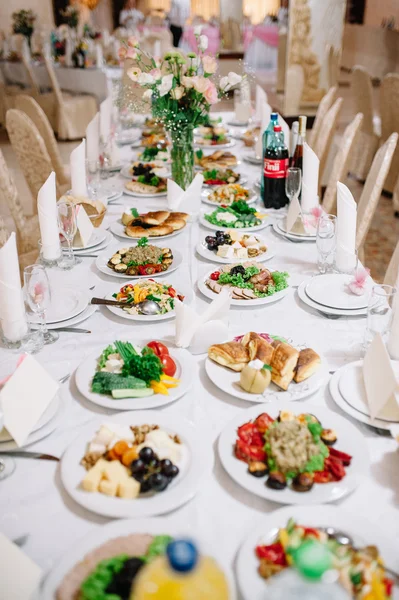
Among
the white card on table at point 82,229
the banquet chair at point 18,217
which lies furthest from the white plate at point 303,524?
the banquet chair at point 18,217

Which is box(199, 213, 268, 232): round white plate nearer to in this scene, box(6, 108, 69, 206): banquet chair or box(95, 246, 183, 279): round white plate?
box(95, 246, 183, 279): round white plate

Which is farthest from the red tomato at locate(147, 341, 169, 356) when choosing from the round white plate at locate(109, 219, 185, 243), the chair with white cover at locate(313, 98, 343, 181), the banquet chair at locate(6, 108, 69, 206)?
the chair with white cover at locate(313, 98, 343, 181)

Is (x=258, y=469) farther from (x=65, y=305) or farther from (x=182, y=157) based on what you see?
(x=182, y=157)

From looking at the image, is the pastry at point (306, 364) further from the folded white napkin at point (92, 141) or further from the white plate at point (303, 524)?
the folded white napkin at point (92, 141)

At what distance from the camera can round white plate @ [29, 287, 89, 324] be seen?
1.51m

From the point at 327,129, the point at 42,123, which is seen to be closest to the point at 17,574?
the point at 327,129

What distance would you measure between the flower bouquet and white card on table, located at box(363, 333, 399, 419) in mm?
1370

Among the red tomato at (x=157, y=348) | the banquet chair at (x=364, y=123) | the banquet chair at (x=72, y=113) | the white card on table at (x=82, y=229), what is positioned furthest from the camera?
the banquet chair at (x=72, y=113)

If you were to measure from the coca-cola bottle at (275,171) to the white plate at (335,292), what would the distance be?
704mm

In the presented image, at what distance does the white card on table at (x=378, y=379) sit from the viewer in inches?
43.3

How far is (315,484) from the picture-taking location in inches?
37.6

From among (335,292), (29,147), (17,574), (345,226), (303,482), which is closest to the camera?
(17,574)

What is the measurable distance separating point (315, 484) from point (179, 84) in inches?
68.3

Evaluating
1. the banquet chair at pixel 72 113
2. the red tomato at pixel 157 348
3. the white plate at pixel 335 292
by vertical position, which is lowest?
the banquet chair at pixel 72 113
